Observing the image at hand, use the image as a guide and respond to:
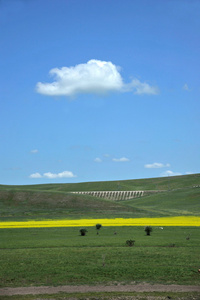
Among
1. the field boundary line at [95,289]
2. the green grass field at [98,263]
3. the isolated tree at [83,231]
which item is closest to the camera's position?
the field boundary line at [95,289]

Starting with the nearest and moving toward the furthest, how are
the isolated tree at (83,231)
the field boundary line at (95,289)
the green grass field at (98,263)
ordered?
the field boundary line at (95,289)
the green grass field at (98,263)
the isolated tree at (83,231)

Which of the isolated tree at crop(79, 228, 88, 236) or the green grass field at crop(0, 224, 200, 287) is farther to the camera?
the isolated tree at crop(79, 228, 88, 236)

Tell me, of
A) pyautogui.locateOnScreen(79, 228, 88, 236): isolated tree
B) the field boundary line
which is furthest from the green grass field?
pyautogui.locateOnScreen(79, 228, 88, 236): isolated tree

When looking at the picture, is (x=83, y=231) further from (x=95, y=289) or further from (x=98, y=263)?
(x=95, y=289)

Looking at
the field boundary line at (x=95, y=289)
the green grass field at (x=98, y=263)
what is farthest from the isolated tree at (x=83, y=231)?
the field boundary line at (x=95, y=289)

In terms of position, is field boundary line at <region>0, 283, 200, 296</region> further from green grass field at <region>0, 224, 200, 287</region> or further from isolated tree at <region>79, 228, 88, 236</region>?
isolated tree at <region>79, 228, 88, 236</region>

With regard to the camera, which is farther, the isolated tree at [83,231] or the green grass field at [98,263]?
the isolated tree at [83,231]

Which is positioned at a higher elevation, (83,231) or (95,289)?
(83,231)

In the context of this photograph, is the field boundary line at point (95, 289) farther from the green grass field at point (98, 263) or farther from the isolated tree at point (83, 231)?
the isolated tree at point (83, 231)

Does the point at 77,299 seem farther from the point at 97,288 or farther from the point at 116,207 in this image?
the point at 116,207

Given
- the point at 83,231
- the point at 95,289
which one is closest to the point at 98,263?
the point at 95,289

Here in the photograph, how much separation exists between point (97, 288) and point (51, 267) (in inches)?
250

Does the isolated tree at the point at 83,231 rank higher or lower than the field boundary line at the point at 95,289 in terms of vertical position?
higher

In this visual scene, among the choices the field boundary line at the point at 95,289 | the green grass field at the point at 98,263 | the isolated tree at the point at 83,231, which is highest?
the isolated tree at the point at 83,231
